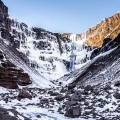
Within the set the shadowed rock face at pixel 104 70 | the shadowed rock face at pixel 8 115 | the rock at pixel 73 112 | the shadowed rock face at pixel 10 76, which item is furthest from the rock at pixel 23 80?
the shadowed rock face at pixel 8 115

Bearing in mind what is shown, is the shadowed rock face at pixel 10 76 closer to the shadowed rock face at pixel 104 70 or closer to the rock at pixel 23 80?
the rock at pixel 23 80

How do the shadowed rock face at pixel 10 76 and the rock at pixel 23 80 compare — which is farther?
the rock at pixel 23 80

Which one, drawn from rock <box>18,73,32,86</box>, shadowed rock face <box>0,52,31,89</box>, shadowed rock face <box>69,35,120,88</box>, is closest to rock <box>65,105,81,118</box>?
shadowed rock face <box>0,52,31,89</box>

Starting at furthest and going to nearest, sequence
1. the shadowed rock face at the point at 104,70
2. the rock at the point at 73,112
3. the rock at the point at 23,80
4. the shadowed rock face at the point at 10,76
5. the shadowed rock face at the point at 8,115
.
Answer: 1. the shadowed rock face at the point at 104,70
2. the rock at the point at 23,80
3. the shadowed rock face at the point at 10,76
4. the rock at the point at 73,112
5. the shadowed rock face at the point at 8,115

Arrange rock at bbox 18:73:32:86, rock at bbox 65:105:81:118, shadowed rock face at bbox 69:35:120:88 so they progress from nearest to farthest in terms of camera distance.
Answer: rock at bbox 65:105:81:118 < rock at bbox 18:73:32:86 < shadowed rock face at bbox 69:35:120:88

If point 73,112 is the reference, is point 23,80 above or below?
above

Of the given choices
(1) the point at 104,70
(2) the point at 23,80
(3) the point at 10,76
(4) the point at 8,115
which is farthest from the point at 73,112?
(1) the point at 104,70

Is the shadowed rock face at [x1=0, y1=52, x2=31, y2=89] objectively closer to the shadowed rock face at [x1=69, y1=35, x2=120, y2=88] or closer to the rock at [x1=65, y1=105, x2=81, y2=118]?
the shadowed rock face at [x1=69, y1=35, x2=120, y2=88]

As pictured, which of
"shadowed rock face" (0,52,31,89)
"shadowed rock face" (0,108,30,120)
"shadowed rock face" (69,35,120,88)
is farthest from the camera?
"shadowed rock face" (69,35,120,88)

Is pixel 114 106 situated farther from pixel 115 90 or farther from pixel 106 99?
pixel 115 90

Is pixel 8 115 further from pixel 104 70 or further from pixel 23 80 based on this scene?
pixel 104 70

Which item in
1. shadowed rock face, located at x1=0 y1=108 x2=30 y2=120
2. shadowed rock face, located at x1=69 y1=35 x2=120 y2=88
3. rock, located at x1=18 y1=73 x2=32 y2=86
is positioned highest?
shadowed rock face, located at x1=69 y1=35 x2=120 y2=88

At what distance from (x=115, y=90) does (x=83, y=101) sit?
19.6 ft

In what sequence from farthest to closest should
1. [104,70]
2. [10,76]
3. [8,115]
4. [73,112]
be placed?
[104,70] < [10,76] < [73,112] < [8,115]
